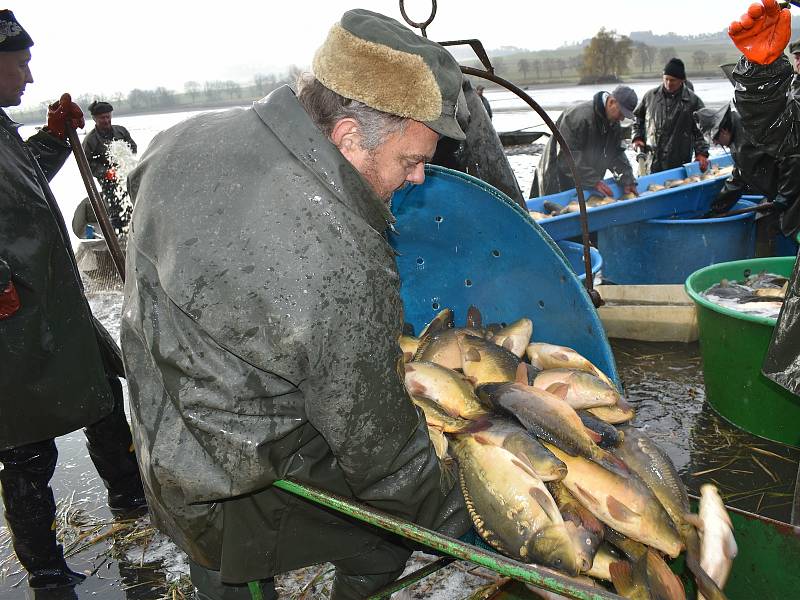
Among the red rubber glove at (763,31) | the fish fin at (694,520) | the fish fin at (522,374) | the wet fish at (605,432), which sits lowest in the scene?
the fish fin at (694,520)

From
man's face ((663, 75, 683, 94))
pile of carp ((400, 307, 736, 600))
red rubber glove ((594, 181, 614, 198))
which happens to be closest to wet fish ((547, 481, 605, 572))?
pile of carp ((400, 307, 736, 600))

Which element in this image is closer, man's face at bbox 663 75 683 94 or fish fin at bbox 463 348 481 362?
fish fin at bbox 463 348 481 362

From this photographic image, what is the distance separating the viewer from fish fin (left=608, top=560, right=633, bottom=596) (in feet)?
6.69

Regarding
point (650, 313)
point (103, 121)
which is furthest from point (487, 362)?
point (103, 121)

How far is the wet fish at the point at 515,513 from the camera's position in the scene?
2.04 meters

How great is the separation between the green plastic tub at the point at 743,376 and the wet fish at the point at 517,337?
1584 mm

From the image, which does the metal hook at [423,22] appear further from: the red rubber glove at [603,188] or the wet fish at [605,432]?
the red rubber glove at [603,188]

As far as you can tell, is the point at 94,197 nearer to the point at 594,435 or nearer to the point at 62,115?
the point at 62,115

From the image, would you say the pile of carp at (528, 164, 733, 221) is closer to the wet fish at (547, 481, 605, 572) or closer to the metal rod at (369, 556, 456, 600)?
the wet fish at (547, 481, 605, 572)

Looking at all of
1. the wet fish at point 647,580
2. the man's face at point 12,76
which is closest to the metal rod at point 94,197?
the man's face at point 12,76

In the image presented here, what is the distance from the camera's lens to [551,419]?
2467 mm

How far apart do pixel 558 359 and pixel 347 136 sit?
1.64 metres

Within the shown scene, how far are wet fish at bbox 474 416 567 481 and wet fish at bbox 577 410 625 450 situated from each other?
0.29 meters

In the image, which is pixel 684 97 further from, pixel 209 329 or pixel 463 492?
pixel 209 329
